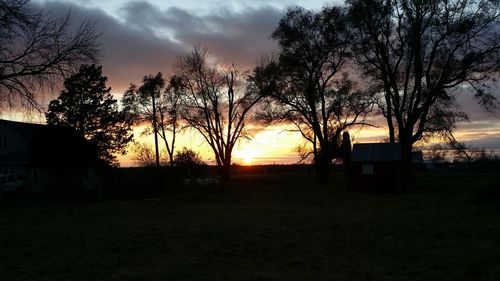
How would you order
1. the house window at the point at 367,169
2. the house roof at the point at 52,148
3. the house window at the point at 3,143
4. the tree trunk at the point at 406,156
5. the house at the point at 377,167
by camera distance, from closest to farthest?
the house at the point at 377,167 → the house window at the point at 367,169 → the tree trunk at the point at 406,156 → the house roof at the point at 52,148 → the house window at the point at 3,143

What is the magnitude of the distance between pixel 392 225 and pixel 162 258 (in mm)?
8329

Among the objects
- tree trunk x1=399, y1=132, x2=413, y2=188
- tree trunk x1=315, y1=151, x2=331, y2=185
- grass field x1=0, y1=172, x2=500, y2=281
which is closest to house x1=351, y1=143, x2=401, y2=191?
tree trunk x1=399, y1=132, x2=413, y2=188

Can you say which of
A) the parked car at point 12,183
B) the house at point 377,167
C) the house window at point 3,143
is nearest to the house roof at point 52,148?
the parked car at point 12,183

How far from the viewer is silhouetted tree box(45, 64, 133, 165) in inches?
1984

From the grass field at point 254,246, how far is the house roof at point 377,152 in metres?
18.6

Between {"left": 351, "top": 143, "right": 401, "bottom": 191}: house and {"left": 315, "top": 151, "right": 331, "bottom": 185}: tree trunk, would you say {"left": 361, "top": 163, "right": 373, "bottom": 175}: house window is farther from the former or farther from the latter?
{"left": 315, "top": 151, "right": 331, "bottom": 185}: tree trunk

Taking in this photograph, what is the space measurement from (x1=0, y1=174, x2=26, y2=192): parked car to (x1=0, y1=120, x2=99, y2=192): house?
73 centimetres

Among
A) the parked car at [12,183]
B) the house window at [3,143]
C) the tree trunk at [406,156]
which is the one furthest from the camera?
the house window at [3,143]

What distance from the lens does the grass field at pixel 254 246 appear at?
29.9 ft

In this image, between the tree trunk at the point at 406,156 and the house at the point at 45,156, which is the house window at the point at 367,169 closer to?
the tree trunk at the point at 406,156

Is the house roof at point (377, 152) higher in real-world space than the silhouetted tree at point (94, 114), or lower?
lower

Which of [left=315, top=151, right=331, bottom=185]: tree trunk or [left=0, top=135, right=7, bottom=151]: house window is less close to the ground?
[left=0, top=135, right=7, bottom=151]: house window

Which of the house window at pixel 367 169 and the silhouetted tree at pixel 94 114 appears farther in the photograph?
the silhouetted tree at pixel 94 114

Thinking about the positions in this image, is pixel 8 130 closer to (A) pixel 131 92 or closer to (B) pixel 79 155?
(B) pixel 79 155
